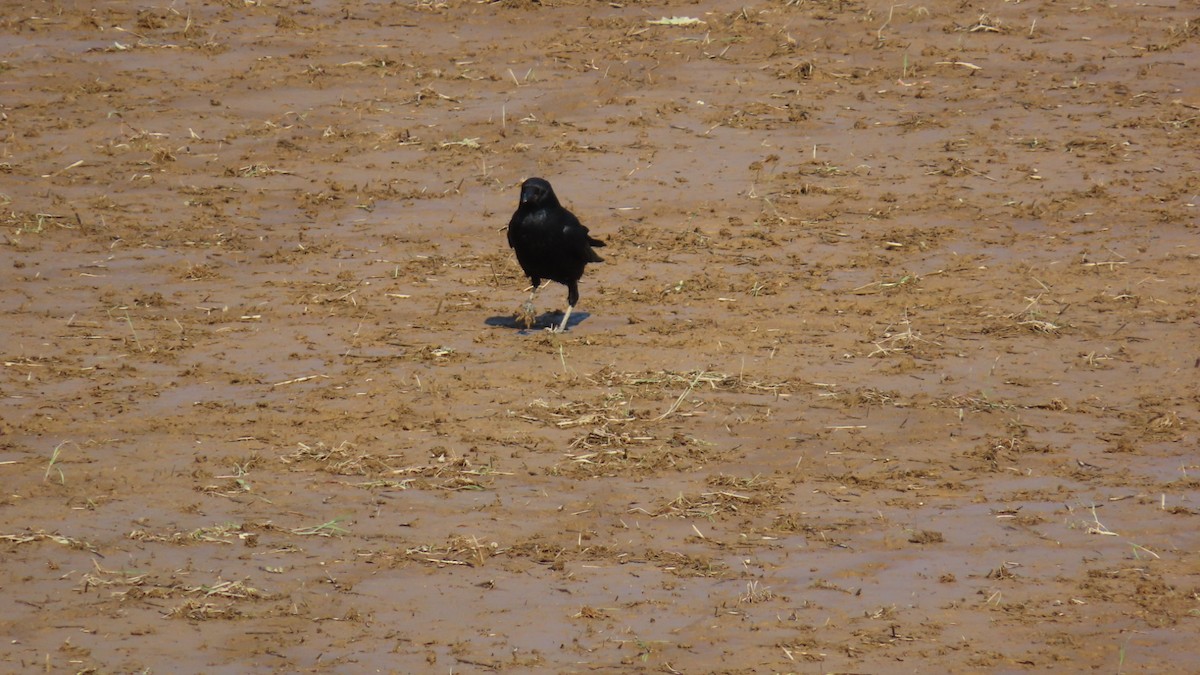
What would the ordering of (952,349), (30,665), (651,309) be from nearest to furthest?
(30,665)
(952,349)
(651,309)

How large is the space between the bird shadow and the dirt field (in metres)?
0.05

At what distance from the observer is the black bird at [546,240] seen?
9828 mm

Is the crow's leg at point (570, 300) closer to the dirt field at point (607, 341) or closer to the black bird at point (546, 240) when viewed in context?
the black bird at point (546, 240)

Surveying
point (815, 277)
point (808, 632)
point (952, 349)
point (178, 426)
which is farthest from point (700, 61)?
point (808, 632)

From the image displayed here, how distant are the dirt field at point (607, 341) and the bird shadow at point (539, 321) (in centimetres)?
5

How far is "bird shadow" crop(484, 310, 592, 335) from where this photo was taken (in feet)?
32.8

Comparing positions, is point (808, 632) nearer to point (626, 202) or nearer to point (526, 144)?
point (626, 202)

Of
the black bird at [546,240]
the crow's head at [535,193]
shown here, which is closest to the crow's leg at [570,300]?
the black bird at [546,240]

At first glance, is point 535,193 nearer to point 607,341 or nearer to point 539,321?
point 539,321

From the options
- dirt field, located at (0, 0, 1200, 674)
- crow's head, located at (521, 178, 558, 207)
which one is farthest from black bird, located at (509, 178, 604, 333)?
dirt field, located at (0, 0, 1200, 674)

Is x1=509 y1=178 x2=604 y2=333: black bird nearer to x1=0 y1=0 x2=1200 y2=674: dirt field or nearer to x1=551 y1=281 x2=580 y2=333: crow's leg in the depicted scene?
x1=551 y1=281 x2=580 y2=333: crow's leg

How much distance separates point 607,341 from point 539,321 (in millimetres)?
668

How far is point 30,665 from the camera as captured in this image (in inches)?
222

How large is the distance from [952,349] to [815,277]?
1.54 meters
